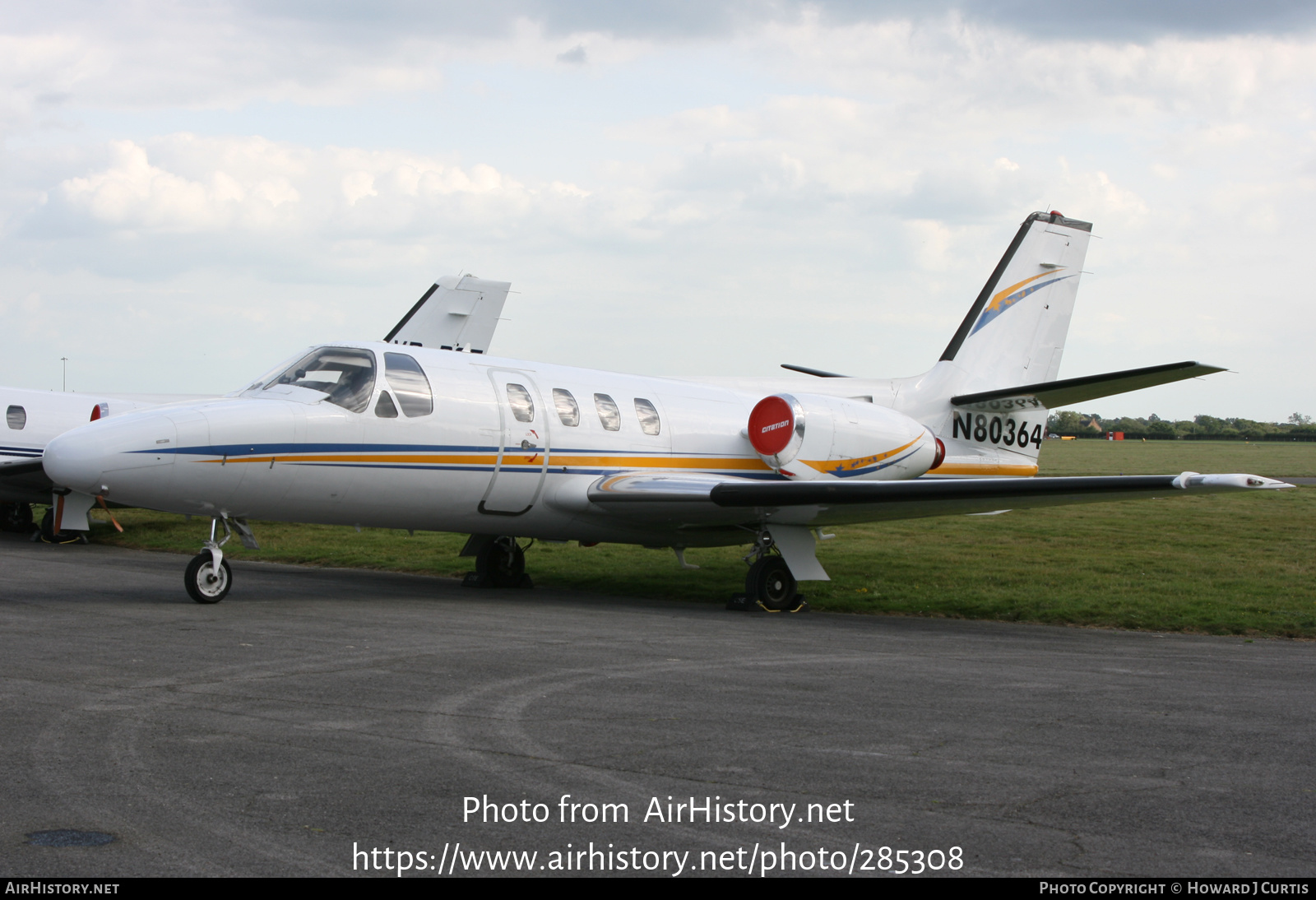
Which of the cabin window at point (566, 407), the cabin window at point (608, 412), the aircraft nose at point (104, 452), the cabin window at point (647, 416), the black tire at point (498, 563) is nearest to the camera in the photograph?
the aircraft nose at point (104, 452)

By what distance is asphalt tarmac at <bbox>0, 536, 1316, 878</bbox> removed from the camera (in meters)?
4.67

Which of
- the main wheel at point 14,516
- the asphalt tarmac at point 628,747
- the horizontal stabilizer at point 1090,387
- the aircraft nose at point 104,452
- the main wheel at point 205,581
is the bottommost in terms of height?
the main wheel at point 14,516

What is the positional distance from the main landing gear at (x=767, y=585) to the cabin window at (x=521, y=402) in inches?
133

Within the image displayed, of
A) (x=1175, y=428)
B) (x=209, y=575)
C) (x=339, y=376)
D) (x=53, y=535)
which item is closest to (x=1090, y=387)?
(x=339, y=376)

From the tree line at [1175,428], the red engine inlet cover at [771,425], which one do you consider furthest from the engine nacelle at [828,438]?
the tree line at [1175,428]

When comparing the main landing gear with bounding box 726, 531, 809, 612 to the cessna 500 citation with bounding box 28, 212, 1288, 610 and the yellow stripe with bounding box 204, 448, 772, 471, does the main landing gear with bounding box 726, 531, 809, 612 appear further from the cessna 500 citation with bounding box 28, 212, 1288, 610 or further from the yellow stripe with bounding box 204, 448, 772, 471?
the yellow stripe with bounding box 204, 448, 772, 471

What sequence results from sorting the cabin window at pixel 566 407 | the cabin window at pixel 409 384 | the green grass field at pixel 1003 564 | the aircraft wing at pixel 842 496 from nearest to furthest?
the aircraft wing at pixel 842 496, the cabin window at pixel 409 384, the cabin window at pixel 566 407, the green grass field at pixel 1003 564

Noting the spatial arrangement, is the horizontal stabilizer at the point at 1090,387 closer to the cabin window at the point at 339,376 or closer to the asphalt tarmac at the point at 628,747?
the asphalt tarmac at the point at 628,747

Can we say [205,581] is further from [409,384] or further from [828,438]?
[828,438]

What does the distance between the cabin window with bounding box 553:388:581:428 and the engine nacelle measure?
2698mm

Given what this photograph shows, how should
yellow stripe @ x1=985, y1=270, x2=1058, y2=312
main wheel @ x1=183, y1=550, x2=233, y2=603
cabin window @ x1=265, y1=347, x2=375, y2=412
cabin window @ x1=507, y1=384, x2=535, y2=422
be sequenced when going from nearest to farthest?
main wheel @ x1=183, y1=550, x2=233, y2=603
cabin window @ x1=265, y1=347, x2=375, y2=412
cabin window @ x1=507, y1=384, x2=535, y2=422
yellow stripe @ x1=985, y1=270, x2=1058, y2=312

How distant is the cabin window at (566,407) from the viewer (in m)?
14.7

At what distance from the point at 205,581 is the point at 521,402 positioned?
414 centimetres

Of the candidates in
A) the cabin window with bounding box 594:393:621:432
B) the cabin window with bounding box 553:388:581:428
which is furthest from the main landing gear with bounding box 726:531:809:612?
the cabin window with bounding box 553:388:581:428
